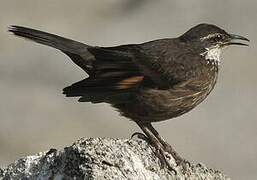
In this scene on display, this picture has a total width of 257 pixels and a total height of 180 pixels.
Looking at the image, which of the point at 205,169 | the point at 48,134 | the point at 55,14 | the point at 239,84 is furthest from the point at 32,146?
the point at 205,169

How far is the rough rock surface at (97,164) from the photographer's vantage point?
676 centimetres

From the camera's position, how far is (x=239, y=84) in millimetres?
15820

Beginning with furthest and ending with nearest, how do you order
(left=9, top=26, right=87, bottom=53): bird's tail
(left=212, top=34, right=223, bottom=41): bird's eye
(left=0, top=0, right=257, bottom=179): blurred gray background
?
(left=0, top=0, right=257, bottom=179): blurred gray background
(left=212, top=34, right=223, bottom=41): bird's eye
(left=9, top=26, right=87, bottom=53): bird's tail

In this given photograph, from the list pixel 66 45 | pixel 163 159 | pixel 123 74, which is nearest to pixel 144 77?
pixel 123 74

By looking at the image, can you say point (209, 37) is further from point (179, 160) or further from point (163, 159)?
point (163, 159)

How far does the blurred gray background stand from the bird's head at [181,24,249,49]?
3.83m

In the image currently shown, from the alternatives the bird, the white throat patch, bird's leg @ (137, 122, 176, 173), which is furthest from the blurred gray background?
bird's leg @ (137, 122, 176, 173)

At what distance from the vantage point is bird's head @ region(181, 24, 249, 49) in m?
9.74

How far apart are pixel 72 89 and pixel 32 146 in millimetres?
5601

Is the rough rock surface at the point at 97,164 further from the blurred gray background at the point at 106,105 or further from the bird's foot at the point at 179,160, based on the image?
the blurred gray background at the point at 106,105

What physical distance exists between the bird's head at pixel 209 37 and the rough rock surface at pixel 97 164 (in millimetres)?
2316

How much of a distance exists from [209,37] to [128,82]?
1114mm

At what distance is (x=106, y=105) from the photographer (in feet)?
49.9

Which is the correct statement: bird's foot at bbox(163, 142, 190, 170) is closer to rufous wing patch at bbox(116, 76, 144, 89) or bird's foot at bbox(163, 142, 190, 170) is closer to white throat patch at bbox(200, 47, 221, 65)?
rufous wing patch at bbox(116, 76, 144, 89)
